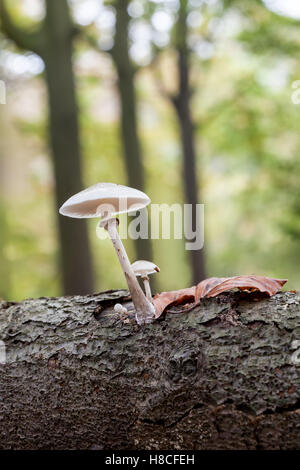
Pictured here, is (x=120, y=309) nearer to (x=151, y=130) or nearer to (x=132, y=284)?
(x=132, y=284)

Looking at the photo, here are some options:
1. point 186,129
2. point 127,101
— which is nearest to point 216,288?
point 127,101

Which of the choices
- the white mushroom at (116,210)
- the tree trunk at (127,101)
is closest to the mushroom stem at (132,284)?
the white mushroom at (116,210)

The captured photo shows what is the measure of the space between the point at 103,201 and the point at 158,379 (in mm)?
735

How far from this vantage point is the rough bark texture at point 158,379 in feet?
4.68

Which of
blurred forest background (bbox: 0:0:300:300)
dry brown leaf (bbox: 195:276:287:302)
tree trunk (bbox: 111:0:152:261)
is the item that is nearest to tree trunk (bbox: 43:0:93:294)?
blurred forest background (bbox: 0:0:300:300)

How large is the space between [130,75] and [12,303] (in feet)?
16.1

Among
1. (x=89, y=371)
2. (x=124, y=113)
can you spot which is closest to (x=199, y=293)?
(x=89, y=371)

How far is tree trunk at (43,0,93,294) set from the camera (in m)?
4.78

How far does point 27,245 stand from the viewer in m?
8.78

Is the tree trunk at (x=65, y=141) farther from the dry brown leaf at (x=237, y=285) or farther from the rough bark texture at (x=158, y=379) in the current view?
the dry brown leaf at (x=237, y=285)

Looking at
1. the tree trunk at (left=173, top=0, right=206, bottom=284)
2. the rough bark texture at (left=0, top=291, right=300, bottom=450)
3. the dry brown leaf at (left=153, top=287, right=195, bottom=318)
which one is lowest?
the rough bark texture at (left=0, top=291, right=300, bottom=450)

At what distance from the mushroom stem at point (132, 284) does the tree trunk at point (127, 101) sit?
14.2 feet

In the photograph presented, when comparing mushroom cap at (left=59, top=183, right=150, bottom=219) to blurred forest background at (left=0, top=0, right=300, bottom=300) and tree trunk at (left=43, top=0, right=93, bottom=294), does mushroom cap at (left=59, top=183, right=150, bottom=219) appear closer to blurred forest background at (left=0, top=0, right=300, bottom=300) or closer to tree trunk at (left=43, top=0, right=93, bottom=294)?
blurred forest background at (left=0, top=0, right=300, bottom=300)

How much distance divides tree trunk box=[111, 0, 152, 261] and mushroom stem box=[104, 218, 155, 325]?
4.34 metres
